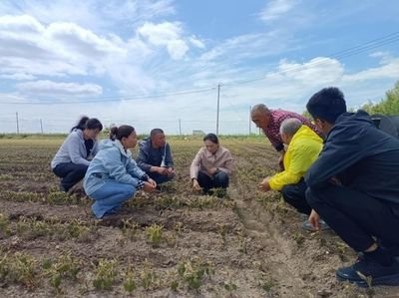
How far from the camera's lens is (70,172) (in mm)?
7488

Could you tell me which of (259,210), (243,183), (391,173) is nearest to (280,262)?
(391,173)

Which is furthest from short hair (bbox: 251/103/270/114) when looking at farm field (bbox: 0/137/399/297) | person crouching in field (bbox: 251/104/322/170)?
farm field (bbox: 0/137/399/297)

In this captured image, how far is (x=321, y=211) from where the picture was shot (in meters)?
3.92

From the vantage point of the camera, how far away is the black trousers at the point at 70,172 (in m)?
7.39

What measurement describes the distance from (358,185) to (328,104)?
2.32 ft

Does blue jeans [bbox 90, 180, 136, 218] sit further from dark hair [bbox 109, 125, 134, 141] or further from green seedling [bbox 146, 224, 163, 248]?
green seedling [bbox 146, 224, 163, 248]

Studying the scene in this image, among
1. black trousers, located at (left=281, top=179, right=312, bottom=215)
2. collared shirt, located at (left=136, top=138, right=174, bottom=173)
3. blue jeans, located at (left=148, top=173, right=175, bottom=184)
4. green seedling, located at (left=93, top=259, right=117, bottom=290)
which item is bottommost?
green seedling, located at (left=93, top=259, right=117, bottom=290)

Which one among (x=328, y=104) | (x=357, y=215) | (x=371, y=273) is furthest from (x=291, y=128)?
(x=371, y=273)

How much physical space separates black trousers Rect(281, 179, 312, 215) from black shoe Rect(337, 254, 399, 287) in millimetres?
1528

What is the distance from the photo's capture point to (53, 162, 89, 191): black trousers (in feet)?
24.3

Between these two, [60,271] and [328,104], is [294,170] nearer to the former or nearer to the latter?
[328,104]

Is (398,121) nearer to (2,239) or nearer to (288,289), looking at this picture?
(288,289)

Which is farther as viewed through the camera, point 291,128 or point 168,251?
point 291,128

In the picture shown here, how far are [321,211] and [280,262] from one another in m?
0.83
